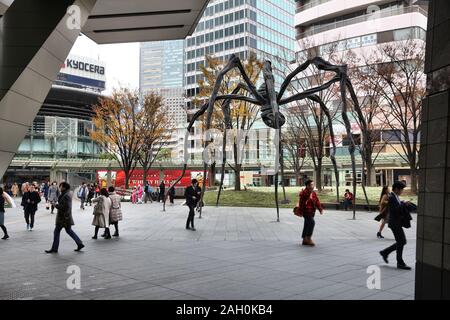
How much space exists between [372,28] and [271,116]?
121 feet

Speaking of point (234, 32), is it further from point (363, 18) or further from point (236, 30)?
point (363, 18)

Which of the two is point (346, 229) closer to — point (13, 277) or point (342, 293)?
point (342, 293)

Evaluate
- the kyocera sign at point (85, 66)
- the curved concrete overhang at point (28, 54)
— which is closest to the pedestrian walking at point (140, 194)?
the curved concrete overhang at point (28, 54)

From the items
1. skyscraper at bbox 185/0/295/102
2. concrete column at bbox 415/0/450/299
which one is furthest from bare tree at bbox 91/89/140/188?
skyscraper at bbox 185/0/295/102

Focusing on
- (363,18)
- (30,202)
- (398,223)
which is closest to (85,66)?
(363,18)

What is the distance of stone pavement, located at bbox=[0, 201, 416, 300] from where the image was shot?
5.79 metres

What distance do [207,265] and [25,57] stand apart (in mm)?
4961

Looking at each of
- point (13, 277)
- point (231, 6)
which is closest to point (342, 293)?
point (13, 277)

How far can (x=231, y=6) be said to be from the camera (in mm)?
80625

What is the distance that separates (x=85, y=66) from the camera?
71875 millimetres

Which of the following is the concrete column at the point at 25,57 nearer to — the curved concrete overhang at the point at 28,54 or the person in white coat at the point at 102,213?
the curved concrete overhang at the point at 28,54

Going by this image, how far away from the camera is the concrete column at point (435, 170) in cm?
445

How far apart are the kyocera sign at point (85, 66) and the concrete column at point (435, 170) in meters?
71.3

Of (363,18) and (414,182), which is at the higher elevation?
(363,18)
